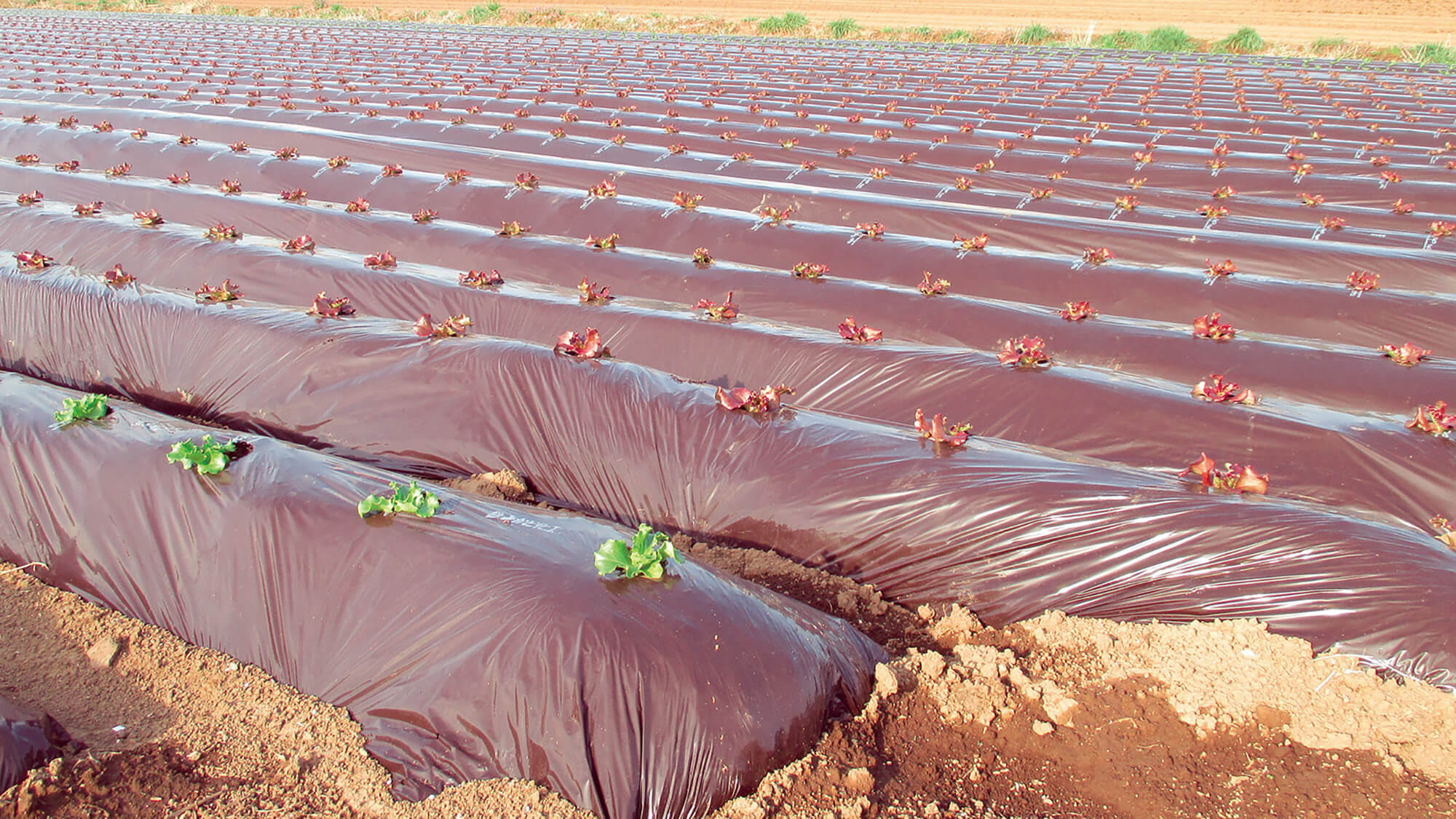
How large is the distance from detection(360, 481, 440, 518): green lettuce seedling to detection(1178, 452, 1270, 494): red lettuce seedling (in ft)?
12.9

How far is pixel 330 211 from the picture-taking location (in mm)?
10484

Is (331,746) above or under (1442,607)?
under

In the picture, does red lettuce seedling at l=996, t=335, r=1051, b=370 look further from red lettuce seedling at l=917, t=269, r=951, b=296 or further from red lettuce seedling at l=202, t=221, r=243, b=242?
red lettuce seedling at l=202, t=221, r=243, b=242

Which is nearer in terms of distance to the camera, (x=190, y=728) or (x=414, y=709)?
(x=414, y=709)

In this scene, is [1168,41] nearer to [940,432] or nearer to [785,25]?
[785,25]

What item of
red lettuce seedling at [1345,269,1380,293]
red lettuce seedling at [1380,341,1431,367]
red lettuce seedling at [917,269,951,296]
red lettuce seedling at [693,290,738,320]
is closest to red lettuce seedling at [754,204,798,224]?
red lettuce seedling at [917,269,951,296]

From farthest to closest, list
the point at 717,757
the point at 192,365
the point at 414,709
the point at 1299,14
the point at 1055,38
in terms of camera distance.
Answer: the point at 1299,14
the point at 1055,38
the point at 192,365
the point at 414,709
the point at 717,757

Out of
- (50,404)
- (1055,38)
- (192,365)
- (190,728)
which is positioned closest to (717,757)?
(190,728)

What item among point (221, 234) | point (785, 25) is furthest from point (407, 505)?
point (785, 25)

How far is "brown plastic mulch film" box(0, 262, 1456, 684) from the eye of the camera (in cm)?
419

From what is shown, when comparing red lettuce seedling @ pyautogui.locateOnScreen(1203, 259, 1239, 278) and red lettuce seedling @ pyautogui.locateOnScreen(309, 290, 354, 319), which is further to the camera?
red lettuce seedling @ pyautogui.locateOnScreen(1203, 259, 1239, 278)

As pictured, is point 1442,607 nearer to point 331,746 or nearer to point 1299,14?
point 331,746

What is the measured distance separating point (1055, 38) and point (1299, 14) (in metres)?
11.7

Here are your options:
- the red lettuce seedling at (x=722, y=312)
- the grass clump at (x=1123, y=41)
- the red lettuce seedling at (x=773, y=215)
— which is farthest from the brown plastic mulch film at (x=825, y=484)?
the grass clump at (x=1123, y=41)
